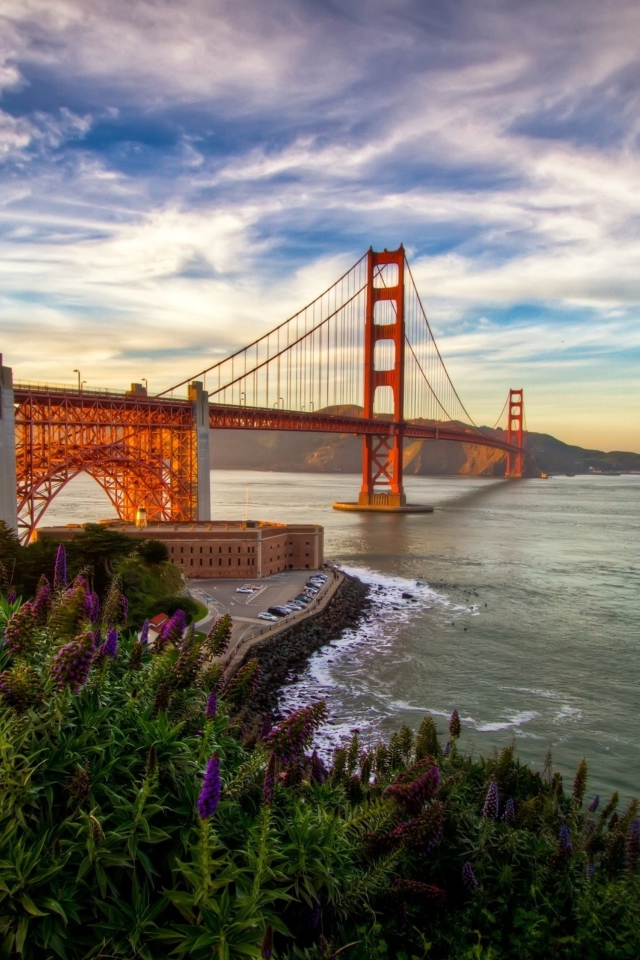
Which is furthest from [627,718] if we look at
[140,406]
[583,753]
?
[140,406]

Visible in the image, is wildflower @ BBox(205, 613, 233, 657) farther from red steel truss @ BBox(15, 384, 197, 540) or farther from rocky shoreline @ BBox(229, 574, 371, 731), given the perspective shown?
red steel truss @ BBox(15, 384, 197, 540)

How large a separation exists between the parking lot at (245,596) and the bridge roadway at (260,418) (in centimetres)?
1126

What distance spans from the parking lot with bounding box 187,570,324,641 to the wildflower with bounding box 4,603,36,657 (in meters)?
16.8

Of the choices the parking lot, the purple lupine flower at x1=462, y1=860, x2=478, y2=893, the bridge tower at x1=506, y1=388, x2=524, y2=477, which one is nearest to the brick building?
the parking lot

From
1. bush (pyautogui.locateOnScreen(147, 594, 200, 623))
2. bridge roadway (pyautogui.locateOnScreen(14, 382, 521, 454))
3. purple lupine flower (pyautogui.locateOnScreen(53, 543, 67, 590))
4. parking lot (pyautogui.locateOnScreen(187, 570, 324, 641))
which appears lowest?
parking lot (pyautogui.locateOnScreen(187, 570, 324, 641))

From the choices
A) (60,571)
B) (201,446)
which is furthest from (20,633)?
(201,446)

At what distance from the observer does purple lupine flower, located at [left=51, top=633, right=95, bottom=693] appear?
388 cm

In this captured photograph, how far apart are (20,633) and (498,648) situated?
21327 millimetres

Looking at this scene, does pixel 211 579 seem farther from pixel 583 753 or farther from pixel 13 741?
pixel 13 741

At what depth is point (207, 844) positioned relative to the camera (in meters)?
3.38

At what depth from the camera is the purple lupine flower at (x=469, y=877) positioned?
5.09 m

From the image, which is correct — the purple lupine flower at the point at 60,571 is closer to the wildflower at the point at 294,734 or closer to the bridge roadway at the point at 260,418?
the wildflower at the point at 294,734

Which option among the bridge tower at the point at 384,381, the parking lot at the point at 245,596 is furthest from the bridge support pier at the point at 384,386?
the parking lot at the point at 245,596

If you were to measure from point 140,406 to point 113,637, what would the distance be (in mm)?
35272
